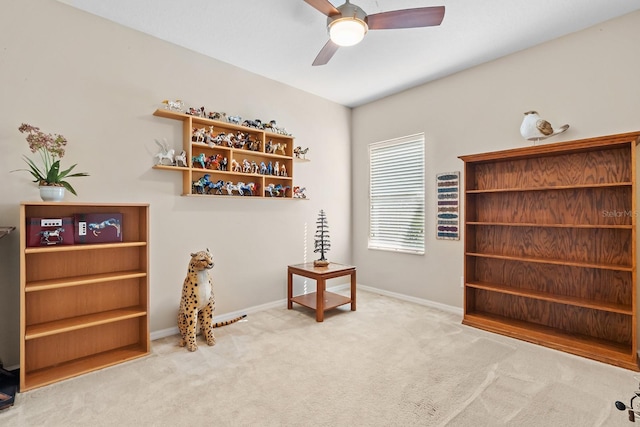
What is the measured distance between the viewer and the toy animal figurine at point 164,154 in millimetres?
2908

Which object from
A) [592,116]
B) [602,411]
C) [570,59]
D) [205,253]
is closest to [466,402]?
[602,411]

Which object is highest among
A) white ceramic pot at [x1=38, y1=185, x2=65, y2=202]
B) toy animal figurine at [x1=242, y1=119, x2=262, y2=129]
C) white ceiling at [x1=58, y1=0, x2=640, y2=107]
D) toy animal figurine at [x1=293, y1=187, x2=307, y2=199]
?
white ceiling at [x1=58, y1=0, x2=640, y2=107]

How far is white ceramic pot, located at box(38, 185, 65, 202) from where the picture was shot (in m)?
2.17

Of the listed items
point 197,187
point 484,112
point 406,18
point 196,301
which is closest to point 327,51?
point 406,18

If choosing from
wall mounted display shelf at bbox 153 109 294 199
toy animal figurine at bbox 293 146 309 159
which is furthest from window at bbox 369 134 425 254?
wall mounted display shelf at bbox 153 109 294 199

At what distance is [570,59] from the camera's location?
2.87 metres

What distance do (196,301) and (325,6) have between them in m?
2.44

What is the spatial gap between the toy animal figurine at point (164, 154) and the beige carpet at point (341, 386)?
163 centimetres

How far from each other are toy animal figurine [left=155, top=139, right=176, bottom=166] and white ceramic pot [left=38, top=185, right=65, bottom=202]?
2.75 feet

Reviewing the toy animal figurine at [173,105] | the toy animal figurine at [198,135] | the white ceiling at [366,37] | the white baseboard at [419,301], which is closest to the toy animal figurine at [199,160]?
the toy animal figurine at [198,135]

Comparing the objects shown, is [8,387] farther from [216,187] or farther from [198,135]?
[198,135]

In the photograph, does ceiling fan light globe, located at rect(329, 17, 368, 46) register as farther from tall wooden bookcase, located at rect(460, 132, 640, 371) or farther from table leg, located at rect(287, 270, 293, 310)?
table leg, located at rect(287, 270, 293, 310)

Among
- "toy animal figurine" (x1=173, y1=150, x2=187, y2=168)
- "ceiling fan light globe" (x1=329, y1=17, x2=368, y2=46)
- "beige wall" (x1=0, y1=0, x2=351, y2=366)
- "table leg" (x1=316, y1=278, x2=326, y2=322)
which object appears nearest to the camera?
"ceiling fan light globe" (x1=329, y1=17, x2=368, y2=46)

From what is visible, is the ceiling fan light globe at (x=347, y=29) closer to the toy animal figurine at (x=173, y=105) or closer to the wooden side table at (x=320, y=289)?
the toy animal figurine at (x=173, y=105)
